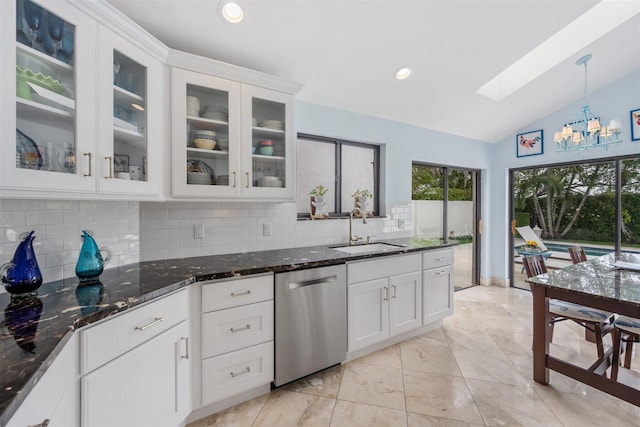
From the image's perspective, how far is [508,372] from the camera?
87.5 inches

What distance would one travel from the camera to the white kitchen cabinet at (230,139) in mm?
1912

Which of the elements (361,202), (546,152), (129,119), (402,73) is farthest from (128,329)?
(546,152)

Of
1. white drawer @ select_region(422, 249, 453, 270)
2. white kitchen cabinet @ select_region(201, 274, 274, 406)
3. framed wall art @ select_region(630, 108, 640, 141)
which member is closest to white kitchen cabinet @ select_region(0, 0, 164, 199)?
white kitchen cabinet @ select_region(201, 274, 274, 406)

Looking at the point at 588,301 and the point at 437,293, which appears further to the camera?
the point at 437,293

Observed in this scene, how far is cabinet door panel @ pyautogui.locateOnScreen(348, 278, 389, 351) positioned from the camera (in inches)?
89.0

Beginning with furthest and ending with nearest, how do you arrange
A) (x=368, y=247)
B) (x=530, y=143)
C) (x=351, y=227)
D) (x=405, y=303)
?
1. (x=530, y=143)
2. (x=351, y=227)
3. (x=368, y=247)
4. (x=405, y=303)

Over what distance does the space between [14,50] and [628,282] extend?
3.67 meters

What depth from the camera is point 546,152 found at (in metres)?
4.04

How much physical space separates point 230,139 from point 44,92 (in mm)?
990

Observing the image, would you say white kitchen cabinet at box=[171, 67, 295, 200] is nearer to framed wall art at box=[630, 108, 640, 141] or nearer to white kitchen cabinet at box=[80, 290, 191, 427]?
white kitchen cabinet at box=[80, 290, 191, 427]

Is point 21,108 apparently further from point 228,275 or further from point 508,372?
point 508,372

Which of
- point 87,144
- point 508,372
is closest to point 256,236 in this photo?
point 87,144

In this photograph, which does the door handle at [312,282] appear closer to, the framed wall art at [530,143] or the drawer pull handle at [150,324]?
the drawer pull handle at [150,324]

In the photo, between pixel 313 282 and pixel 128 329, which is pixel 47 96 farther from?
pixel 313 282
